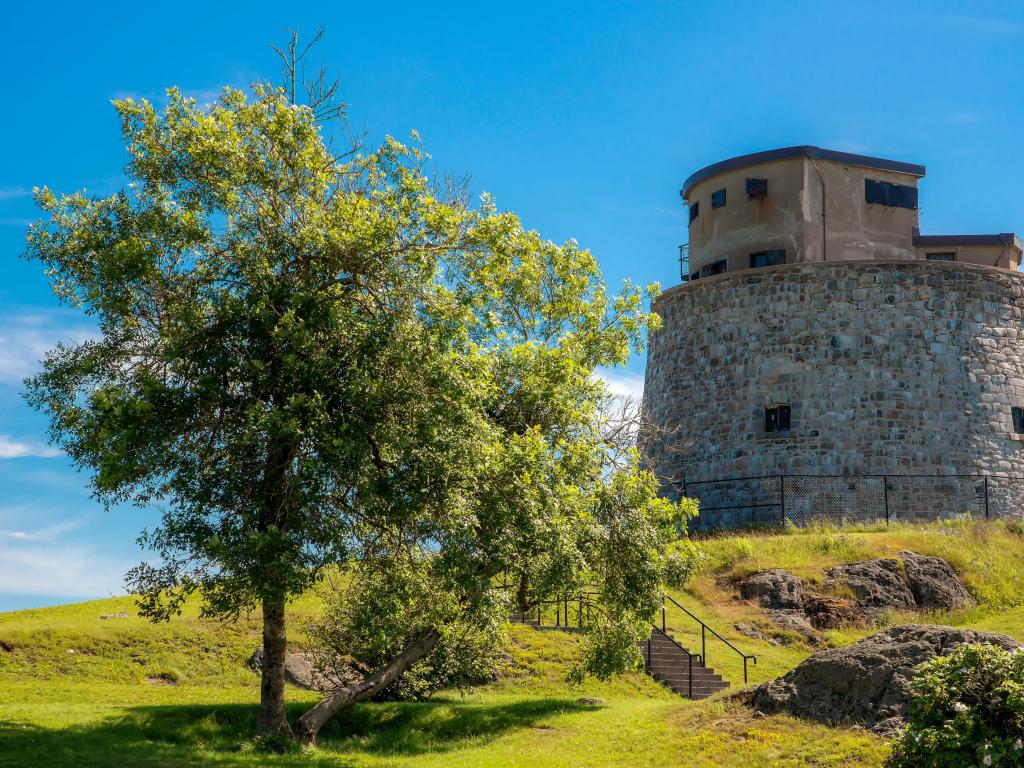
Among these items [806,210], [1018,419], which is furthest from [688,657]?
[806,210]

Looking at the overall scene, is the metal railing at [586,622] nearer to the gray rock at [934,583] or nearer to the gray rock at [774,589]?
the gray rock at [774,589]

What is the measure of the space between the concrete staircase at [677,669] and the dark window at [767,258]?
62.4ft

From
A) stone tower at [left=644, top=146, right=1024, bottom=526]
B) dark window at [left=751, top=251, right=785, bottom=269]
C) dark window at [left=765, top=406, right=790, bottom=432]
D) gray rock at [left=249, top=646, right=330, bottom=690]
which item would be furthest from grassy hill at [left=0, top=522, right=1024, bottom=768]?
dark window at [left=751, top=251, right=785, bottom=269]

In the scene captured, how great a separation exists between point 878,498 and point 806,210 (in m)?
11.3

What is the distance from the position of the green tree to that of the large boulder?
403 cm

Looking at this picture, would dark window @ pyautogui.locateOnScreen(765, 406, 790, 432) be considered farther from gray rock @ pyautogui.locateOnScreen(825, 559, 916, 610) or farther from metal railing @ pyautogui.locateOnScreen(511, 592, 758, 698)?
metal railing @ pyautogui.locateOnScreen(511, 592, 758, 698)

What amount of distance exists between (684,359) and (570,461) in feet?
79.4

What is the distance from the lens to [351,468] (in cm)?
1711

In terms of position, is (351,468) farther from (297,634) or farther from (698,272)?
(698,272)

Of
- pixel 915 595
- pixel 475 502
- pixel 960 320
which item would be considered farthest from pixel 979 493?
pixel 475 502

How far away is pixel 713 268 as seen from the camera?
4372cm

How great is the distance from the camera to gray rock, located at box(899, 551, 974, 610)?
3092 cm

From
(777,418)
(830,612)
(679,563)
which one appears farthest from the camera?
(777,418)

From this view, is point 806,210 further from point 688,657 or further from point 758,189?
point 688,657
